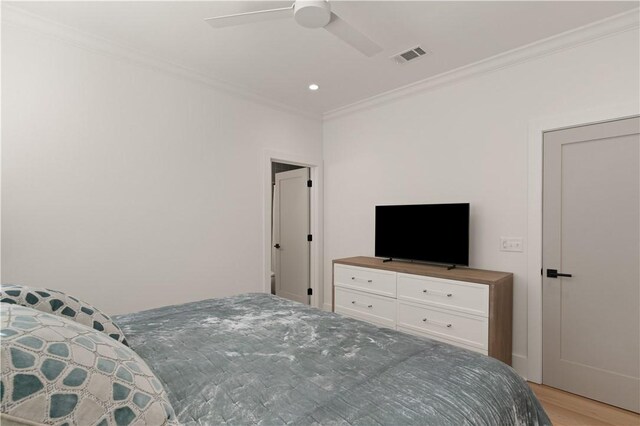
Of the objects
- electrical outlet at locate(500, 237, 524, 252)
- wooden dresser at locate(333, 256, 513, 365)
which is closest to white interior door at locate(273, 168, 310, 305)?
wooden dresser at locate(333, 256, 513, 365)

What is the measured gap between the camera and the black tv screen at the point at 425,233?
9.99 feet

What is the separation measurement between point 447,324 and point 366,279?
905 millimetres

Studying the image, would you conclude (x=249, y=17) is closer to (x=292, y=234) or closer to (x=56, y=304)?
(x=56, y=304)

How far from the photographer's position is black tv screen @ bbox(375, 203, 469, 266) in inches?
120

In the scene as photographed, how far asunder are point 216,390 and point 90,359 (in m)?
0.50

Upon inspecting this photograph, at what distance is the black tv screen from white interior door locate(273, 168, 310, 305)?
1.39m

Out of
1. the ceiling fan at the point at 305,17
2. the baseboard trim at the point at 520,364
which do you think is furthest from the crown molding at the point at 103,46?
the baseboard trim at the point at 520,364

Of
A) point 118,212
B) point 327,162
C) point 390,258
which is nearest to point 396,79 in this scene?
point 327,162

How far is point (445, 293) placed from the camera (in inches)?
113

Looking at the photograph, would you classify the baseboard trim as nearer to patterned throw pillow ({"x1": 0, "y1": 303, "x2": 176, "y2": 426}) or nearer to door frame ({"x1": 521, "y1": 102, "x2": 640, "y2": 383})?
door frame ({"x1": 521, "y1": 102, "x2": 640, "y2": 383})

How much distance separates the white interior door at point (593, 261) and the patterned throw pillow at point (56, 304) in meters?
3.06

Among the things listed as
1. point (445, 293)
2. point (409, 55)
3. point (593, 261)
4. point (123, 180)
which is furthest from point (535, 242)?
point (123, 180)

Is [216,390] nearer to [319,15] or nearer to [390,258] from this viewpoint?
[319,15]

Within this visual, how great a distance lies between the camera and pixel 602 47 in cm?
250
